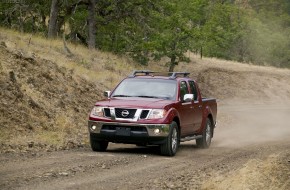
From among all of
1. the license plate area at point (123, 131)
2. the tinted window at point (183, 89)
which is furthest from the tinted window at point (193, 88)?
the license plate area at point (123, 131)

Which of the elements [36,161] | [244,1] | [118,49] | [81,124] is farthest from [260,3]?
[36,161]

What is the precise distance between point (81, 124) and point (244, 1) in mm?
100995

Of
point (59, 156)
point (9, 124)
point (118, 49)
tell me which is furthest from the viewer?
point (118, 49)

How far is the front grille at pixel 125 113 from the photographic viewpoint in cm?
1353

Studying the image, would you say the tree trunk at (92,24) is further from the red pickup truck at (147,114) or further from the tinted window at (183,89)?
the red pickup truck at (147,114)

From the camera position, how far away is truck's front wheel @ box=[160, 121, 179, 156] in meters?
13.5

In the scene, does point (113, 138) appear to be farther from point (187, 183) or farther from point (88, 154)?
point (187, 183)

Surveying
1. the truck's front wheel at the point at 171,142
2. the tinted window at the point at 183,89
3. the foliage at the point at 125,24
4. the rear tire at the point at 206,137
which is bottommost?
the rear tire at the point at 206,137

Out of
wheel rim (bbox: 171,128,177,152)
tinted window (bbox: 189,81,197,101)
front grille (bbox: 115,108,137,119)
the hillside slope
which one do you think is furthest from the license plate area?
tinted window (bbox: 189,81,197,101)

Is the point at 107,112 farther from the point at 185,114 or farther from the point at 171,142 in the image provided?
the point at 185,114

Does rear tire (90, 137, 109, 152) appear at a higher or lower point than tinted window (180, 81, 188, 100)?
lower

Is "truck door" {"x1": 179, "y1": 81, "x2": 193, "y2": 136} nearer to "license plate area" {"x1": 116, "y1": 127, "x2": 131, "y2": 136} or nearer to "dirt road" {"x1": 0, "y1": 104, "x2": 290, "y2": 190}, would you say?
"dirt road" {"x1": 0, "y1": 104, "x2": 290, "y2": 190}

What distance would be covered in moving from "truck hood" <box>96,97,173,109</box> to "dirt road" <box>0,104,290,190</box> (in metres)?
1.08

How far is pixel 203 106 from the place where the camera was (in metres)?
16.3
